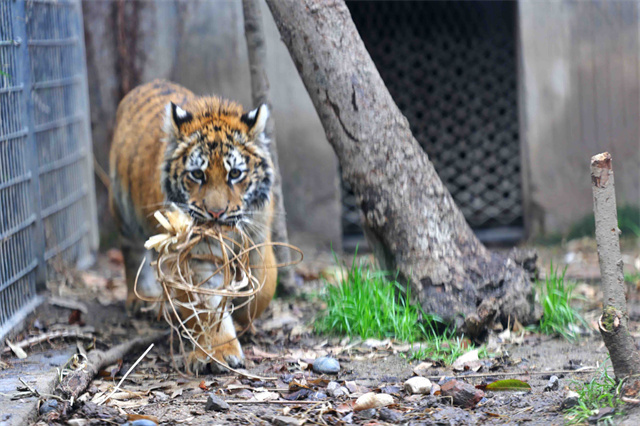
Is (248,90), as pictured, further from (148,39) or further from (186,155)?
(186,155)

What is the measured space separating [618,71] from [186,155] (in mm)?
4368

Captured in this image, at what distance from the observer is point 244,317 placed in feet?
13.4

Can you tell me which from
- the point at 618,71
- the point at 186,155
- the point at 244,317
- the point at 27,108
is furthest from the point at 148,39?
the point at 618,71

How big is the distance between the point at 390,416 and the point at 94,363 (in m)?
1.50

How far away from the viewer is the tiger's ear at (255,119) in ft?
12.9

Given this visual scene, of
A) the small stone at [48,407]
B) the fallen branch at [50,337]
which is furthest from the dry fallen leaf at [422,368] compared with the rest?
the fallen branch at [50,337]

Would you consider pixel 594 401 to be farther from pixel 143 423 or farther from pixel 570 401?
pixel 143 423

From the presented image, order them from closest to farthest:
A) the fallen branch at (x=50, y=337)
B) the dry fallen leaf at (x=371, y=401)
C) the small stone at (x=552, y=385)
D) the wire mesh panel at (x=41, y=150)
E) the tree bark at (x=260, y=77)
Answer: the dry fallen leaf at (x=371, y=401), the small stone at (x=552, y=385), the fallen branch at (x=50, y=337), the wire mesh panel at (x=41, y=150), the tree bark at (x=260, y=77)

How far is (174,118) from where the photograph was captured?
3844mm

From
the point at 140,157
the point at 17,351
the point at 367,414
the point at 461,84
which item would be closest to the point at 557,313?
the point at 367,414

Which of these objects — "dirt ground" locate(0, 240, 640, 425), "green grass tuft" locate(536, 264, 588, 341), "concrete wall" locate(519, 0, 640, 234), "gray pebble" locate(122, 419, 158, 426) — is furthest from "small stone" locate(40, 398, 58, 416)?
"concrete wall" locate(519, 0, 640, 234)

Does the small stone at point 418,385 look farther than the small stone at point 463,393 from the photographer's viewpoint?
Yes

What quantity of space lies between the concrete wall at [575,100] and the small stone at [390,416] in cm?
408

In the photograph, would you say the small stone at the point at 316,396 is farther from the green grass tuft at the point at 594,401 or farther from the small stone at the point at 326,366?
the green grass tuft at the point at 594,401
